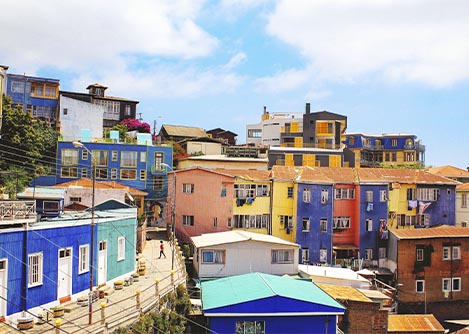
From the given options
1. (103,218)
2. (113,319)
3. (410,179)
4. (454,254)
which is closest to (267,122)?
(410,179)

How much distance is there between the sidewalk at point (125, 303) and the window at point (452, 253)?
76.4 feet

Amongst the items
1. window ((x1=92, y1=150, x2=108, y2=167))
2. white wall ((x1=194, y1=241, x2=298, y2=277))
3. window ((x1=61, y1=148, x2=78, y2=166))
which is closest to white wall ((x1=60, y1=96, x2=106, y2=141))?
window ((x1=61, y1=148, x2=78, y2=166))

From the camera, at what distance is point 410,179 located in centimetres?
5094

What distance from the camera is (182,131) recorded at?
7456 cm

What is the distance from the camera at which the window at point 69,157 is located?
53844 millimetres

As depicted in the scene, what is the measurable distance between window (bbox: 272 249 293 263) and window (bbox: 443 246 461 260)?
588 inches

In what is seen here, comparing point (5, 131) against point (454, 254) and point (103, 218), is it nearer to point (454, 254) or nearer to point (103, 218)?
point (103, 218)

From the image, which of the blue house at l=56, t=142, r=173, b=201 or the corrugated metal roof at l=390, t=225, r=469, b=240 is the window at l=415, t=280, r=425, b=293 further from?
the blue house at l=56, t=142, r=173, b=201

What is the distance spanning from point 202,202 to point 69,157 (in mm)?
16858

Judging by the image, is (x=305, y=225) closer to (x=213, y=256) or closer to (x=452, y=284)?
(x=213, y=256)

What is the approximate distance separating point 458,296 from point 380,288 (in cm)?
848

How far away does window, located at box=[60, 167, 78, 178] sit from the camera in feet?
176

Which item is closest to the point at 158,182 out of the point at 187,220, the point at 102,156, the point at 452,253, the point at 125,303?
the point at 102,156

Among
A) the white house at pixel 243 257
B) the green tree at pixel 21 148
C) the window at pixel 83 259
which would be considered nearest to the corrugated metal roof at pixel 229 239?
the white house at pixel 243 257
